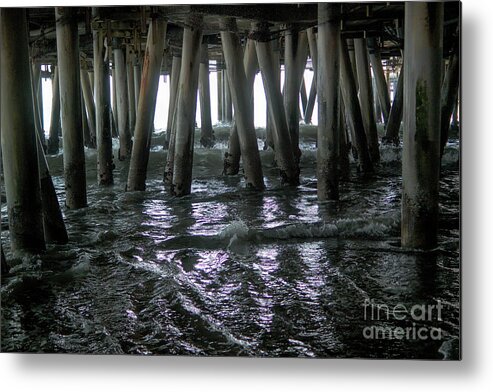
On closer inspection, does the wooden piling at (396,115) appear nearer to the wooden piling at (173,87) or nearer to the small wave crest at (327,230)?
the small wave crest at (327,230)

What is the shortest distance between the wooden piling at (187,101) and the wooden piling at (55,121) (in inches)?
31.9

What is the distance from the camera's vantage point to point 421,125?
4066mm

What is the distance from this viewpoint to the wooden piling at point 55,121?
4723mm

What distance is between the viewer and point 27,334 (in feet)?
12.9

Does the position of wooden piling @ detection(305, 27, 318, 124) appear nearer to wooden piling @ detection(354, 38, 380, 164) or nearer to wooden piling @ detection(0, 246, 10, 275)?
wooden piling @ detection(354, 38, 380, 164)

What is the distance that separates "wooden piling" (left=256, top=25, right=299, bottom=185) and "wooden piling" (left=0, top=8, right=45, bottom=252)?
1.61 metres

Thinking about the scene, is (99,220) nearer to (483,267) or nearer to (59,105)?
(59,105)

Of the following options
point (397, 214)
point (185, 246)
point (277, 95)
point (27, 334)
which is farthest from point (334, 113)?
point (27, 334)

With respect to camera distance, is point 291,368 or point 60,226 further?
point 60,226

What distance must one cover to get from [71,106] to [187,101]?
107cm

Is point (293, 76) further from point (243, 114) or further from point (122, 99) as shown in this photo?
point (122, 99)

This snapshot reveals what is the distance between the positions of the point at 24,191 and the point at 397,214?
7.05 ft

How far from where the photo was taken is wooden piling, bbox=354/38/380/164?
538 centimetres

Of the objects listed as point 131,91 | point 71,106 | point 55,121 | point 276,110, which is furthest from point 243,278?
point 131,91
